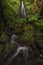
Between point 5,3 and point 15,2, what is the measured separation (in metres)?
0.95

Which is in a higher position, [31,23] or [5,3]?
[5,3]

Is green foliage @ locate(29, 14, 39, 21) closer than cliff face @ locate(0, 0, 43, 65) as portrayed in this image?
No

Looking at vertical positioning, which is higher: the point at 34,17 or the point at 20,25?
the point at 34,17

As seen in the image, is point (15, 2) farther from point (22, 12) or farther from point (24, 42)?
point (24, 42)

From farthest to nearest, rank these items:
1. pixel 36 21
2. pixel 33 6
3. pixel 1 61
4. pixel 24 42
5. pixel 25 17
Result: pixel 33 6 → pixel 25 17 → pixel 36 21 → pixel 24 42 → pixel 1 61

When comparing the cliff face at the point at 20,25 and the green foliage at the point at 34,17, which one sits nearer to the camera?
the cliff face at the point at 20,25

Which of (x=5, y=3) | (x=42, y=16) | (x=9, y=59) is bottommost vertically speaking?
(x=9, y=59)

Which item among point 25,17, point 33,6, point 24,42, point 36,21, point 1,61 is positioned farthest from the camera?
point 33,6

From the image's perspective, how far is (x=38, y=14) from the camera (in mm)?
9688

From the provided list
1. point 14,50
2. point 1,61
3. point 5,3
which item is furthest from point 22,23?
point 1,61

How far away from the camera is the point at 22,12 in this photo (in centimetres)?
1057

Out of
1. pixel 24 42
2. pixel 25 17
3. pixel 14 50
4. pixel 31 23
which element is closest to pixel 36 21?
pixel 31 23

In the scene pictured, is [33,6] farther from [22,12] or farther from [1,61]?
[1,61]

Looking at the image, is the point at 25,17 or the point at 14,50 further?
the point at 25,17
